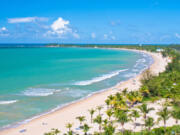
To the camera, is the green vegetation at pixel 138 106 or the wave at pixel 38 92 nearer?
the green vegetation at pixel 138 106

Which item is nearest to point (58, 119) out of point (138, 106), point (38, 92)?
point (138, 106)

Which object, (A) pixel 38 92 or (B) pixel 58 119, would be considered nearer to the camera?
(B) pixel 58 119

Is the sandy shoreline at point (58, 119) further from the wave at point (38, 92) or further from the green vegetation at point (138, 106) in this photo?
the wave at point (38, 92)

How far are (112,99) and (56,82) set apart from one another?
23215mm

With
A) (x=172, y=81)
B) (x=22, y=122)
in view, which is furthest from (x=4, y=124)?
(x=172, y=81)

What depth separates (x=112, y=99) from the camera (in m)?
28.1

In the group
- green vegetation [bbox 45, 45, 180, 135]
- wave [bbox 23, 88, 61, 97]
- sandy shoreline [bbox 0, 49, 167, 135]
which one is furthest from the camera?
wave [bbox 23, 88, 61, 97]

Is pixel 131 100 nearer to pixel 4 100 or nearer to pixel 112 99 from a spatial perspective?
pixel 112 99

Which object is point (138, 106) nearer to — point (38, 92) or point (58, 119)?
point (58, 119)

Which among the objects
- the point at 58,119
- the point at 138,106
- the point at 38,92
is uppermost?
the point at 138,106

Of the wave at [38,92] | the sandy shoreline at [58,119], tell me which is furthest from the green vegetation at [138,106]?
the wave at [38,92]

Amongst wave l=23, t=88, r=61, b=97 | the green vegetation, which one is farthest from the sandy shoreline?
wave l=23, t=88, r=61, b=97

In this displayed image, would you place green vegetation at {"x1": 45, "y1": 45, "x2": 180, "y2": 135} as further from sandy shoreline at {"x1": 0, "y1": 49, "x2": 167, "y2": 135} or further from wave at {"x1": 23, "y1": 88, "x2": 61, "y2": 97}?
wave at {"x1": 23, "y1": 88, "x2": 61, "y2": 97}

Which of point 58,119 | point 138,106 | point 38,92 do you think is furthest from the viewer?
point 38,92
